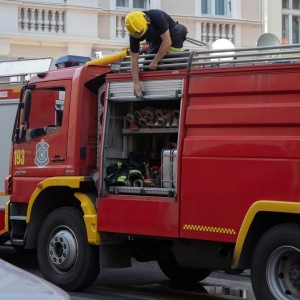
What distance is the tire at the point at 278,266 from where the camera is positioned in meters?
8.12

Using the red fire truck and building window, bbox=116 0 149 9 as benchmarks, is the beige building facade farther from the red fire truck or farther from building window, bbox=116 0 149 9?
the red fire truck

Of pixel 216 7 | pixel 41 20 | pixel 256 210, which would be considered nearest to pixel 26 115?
pixel 256 210

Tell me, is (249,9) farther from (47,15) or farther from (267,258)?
(267,258)

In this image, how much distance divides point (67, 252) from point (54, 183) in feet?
2.78

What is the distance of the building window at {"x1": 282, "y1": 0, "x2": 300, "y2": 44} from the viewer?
85.5 ft

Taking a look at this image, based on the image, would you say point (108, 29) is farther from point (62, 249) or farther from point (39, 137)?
point (62, 249)

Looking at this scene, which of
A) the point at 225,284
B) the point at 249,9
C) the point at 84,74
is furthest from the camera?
the point at 249,9

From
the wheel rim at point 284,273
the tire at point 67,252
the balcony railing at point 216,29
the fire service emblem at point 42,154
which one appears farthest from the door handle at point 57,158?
the balcony railing at point 216,29

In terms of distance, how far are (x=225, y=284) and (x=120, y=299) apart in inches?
92.7

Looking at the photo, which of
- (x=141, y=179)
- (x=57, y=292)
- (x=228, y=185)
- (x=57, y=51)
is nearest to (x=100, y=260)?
(x=141, y=179)

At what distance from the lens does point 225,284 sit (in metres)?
11.8

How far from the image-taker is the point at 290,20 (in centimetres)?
2606

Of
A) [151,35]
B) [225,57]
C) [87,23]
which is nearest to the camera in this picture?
[225,57]

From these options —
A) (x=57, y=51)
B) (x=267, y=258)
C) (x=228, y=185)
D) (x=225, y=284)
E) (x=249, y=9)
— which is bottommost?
(x=225, y=284)
